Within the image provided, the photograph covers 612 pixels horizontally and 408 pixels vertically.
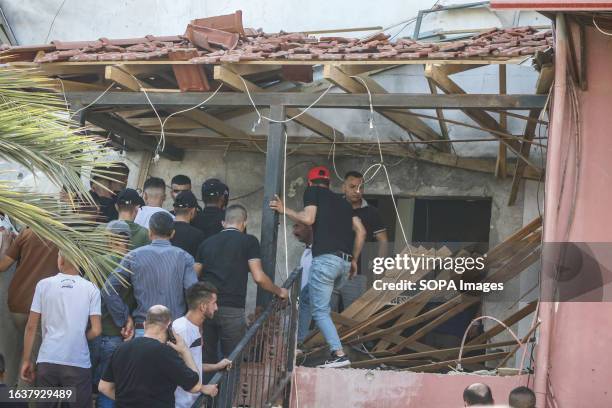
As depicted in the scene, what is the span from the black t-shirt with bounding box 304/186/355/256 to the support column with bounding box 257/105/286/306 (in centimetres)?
34

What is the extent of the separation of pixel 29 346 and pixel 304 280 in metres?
3.20

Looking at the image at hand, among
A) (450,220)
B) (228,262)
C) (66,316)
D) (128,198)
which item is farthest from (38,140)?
(450,220)

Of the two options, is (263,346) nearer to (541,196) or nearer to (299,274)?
(299,274)

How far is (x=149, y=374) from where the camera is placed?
8.16m

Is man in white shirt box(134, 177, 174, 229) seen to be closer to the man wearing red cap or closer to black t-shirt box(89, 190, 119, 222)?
black t-shirt box(89, 190, 119, 222)

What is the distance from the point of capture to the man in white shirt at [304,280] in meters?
11.4

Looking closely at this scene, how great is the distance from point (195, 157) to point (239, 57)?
366 cm

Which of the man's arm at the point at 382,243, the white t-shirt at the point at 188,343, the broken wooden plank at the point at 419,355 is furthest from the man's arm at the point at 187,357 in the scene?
the man's arm at the point at 382,243

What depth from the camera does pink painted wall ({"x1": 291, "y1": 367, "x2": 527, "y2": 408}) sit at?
10.1 meters

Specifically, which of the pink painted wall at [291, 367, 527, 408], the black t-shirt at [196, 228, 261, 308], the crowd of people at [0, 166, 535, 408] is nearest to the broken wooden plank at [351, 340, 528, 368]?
the crowd of people at [0, 166, 535, 408]

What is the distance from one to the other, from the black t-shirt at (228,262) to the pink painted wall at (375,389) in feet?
3.22

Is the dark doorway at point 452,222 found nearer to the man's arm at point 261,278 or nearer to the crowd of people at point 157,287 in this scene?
the crowd of people at point 157,287

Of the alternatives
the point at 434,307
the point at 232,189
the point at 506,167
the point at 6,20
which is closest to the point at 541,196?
the point at 506,167

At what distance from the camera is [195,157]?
1425 centimetres
